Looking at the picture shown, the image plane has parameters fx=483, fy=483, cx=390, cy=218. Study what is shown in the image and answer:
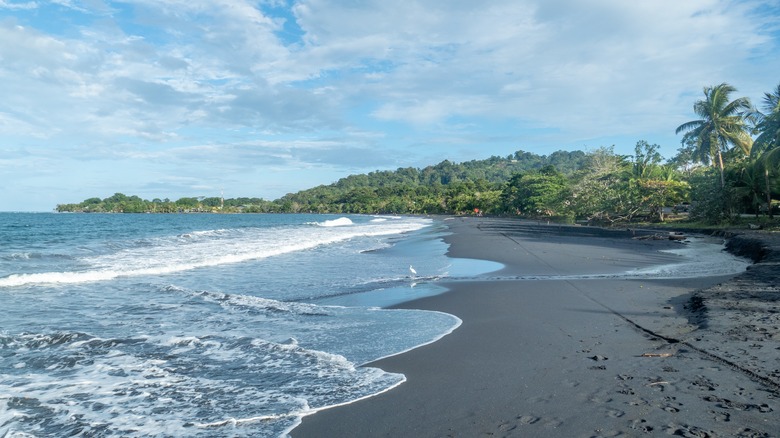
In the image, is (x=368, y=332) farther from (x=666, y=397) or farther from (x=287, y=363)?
(x=666, y=397)

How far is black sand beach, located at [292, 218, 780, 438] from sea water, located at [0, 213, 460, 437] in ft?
1.84

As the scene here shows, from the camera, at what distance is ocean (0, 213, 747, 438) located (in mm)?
4461

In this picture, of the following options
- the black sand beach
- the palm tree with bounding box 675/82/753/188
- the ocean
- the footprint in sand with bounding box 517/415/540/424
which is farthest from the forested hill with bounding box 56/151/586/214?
the footprint in sand with bounding box 517/415/540/424

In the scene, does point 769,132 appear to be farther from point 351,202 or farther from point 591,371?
point 351,202

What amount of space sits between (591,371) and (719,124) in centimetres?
4023

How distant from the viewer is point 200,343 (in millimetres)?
6852

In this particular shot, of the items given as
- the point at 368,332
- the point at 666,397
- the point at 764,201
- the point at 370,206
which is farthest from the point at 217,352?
the point at 370,206

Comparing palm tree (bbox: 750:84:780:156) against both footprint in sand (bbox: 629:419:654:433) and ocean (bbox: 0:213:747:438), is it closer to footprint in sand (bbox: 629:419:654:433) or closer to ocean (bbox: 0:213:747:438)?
ocean (bbox: 0:213:747:438)

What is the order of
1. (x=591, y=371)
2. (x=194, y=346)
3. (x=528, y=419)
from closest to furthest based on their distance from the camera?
(x=528, y=419)
(x=591, y=371)
(x=194, y=346)

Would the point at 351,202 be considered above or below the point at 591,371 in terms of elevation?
above

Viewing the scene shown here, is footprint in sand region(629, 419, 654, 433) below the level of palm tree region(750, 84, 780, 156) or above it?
below

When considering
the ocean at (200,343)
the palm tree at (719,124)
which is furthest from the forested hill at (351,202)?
the ocean at (200,343)

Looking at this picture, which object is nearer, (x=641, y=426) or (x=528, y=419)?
(x=641, y=426)

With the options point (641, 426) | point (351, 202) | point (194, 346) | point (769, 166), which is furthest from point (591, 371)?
point (351, 202)
